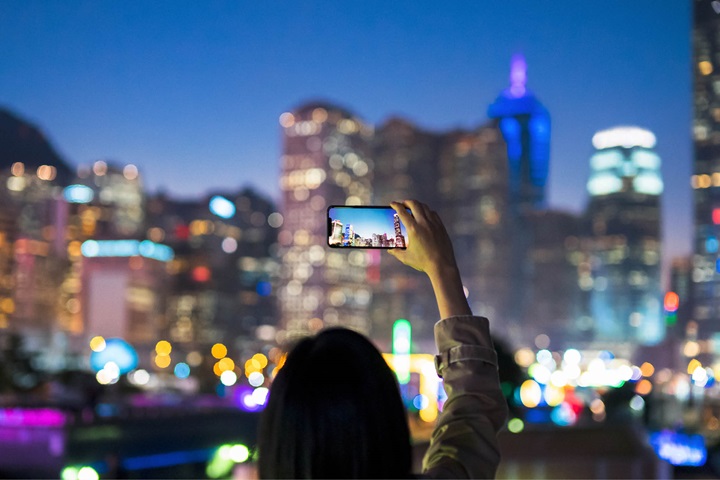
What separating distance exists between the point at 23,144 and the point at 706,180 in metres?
77.7

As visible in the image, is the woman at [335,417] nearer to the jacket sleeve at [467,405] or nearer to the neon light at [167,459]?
the jacket sleeve at [467,405]

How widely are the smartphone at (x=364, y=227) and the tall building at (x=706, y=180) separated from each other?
3048 inches

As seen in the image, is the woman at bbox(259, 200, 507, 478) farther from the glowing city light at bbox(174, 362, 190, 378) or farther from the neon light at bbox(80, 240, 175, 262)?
the neon light at bbox(80, 240, 175, 262)

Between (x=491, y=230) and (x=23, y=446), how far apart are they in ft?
372

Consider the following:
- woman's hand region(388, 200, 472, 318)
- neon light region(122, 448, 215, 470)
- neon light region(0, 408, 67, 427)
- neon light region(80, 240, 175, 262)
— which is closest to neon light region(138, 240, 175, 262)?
neon light region(80, 240, 175, 262)

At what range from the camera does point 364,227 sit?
79.8 inches

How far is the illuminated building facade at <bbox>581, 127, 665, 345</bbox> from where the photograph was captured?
14738 centimetres

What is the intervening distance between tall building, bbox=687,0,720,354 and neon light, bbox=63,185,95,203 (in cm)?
6916

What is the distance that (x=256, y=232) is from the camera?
A: 144750 millimetres

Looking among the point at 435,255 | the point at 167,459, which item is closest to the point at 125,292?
the point at 167,459

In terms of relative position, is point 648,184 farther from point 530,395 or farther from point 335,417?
point 335,417

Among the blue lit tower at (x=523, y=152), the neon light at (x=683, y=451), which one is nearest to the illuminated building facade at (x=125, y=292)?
the blue lit tower at (x=523, y=152)

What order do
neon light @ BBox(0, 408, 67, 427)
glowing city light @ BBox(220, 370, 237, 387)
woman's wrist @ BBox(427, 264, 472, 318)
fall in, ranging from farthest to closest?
glowing city light @ BBox(220, 370, 237, 387), neon light @ BBox(0, 408, 67, 427), woman's wrist @ BBox(427, 264, 472, 318)

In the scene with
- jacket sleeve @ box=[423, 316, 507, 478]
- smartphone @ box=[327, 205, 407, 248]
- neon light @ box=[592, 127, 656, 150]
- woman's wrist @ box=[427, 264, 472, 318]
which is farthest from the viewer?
neon light @ box=[592, 127, 656, 150]
